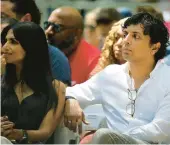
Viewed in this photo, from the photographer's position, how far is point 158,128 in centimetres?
389

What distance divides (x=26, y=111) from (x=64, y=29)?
1.71 meters

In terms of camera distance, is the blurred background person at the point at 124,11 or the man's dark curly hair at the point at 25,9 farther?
the blurred background person at the point at 124,11

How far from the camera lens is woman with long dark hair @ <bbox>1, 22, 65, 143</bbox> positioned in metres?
4.06

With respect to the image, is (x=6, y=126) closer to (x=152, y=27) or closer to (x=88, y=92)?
(x=88, y=92)

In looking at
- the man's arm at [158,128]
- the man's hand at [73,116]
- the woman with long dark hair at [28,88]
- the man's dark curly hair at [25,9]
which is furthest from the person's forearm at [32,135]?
the man's dark curly hair at [25,9]

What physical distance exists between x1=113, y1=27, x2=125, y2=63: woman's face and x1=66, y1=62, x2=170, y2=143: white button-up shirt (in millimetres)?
586

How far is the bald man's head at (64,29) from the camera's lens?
557 centimetres

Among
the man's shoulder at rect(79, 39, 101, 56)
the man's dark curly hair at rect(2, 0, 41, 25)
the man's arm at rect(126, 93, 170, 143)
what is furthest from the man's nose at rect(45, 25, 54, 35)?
the man's arm at rect(126, 93, 170, 143)

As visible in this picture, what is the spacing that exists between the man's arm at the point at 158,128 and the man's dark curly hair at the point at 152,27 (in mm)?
395

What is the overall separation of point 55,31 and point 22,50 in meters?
1.44

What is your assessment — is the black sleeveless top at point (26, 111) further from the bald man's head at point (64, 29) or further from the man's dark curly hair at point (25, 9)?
the bald man's head at point (64, 29)

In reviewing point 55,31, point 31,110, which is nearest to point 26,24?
point 31,110

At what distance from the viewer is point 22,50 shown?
13.6ft

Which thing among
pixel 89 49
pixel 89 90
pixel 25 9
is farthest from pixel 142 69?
pixel 89 49
